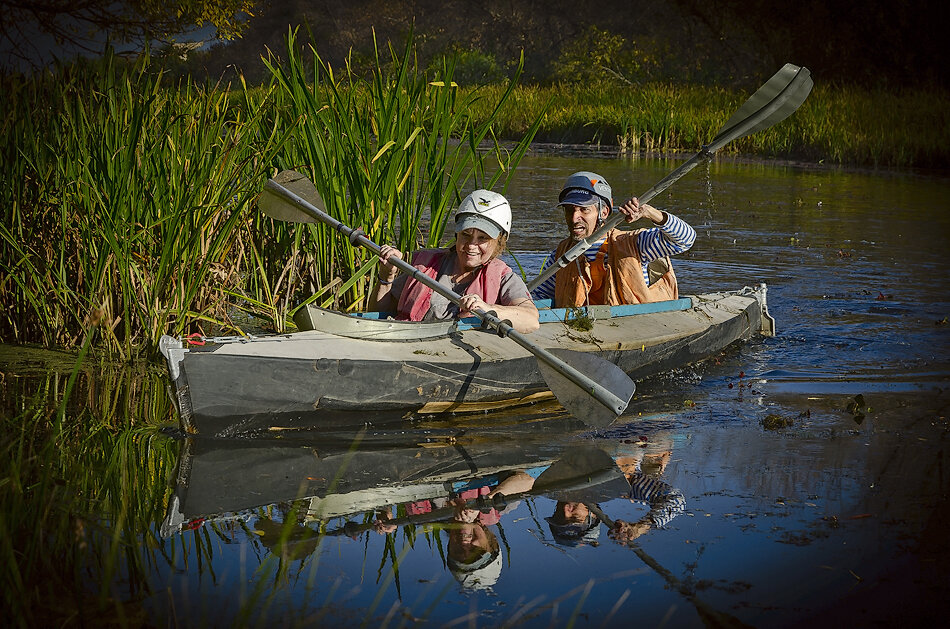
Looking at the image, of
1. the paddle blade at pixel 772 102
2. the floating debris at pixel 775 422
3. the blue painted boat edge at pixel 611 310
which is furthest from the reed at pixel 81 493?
the paddle blade at pixel 772 102

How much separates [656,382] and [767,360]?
772 mm

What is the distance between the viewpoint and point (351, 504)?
3.42 m

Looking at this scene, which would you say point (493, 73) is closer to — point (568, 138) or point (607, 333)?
point (568, 138)

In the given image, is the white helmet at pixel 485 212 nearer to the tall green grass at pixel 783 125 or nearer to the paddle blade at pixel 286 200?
the paddle blade at pixel 286 200

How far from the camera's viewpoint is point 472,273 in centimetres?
471

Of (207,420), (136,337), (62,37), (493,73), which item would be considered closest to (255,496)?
(207,420)

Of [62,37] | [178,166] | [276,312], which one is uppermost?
[62,37]

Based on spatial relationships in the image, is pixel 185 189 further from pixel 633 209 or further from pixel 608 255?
pixel 608 255

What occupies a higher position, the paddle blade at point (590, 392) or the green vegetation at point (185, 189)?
the green vegetation at point (185, 189)

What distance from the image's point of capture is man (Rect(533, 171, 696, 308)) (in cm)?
507

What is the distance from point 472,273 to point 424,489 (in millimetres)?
1322

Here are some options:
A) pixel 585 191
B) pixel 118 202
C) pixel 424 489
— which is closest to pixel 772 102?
pixel 585 191

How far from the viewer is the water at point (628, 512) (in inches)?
105

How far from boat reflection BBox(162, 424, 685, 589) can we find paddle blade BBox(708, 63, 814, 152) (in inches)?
70.5
